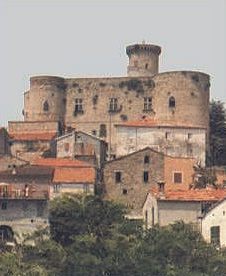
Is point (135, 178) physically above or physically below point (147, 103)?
below

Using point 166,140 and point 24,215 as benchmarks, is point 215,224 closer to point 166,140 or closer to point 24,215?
point 24,215

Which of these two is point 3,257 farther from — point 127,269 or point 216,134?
point 216,134

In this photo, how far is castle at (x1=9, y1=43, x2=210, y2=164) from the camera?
A: 9925 cm

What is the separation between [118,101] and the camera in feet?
339

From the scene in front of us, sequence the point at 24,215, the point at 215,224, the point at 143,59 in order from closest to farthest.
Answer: the point at 215,224, the point at 24,215, the point at 143,59

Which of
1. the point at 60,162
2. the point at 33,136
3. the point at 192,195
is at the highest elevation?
the point at 33,136

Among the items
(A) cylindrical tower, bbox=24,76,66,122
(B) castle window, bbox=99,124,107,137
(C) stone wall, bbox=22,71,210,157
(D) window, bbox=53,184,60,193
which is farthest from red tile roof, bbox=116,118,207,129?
(D) window, bbox=53,184,60,193

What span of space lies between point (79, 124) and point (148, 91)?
7543mm

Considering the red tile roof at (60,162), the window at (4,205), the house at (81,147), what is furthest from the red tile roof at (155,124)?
the window at (4,205)

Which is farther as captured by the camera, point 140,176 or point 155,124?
point 155,124

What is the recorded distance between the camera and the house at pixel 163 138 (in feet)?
308

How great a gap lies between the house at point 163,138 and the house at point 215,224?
58.6 feet

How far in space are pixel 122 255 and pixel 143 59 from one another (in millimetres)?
40224

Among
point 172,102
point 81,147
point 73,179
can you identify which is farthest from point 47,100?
point 73,179
